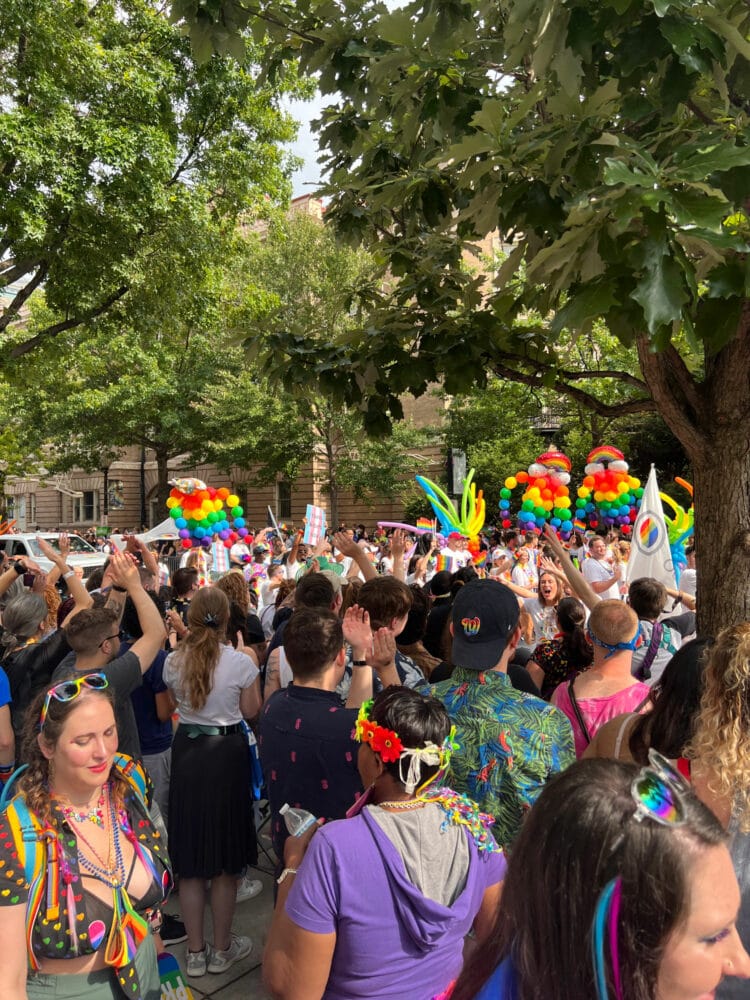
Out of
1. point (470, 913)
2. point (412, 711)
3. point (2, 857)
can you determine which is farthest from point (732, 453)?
point (2, 857)

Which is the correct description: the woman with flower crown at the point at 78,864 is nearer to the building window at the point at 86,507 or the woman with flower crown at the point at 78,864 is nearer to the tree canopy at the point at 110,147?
the tree canopy at the point at 110,147

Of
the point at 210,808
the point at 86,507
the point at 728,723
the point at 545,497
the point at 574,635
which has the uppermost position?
the point at 86,507

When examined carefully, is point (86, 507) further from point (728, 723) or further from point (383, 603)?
point (728, 723)

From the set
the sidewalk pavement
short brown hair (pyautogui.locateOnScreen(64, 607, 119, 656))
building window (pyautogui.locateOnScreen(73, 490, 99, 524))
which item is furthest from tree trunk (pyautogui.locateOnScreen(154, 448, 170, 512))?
short brown hair (pyautogui.locateOnScreen(64, 607, 119, 656))

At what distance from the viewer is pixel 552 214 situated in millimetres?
2711

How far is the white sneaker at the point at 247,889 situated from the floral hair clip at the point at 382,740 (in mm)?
2791

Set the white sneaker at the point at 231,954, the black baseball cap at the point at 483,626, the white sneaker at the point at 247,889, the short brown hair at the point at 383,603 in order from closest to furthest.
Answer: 1. the black baseball cap at the point at 483,626
2. the short brown hair at the point at 383,603
3. the white sneaker at the point at 231,954
4. the white sneaker at the point at 247,889

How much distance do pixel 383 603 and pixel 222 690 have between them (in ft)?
3.26

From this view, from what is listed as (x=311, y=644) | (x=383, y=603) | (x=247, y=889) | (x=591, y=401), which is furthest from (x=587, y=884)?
(x=247, y=889)

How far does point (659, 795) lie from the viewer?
1.19 metres

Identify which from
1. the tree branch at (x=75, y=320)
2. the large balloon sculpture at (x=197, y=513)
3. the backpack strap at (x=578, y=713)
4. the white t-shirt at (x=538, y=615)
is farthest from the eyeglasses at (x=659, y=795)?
the tree branch at (x=75, y=320)

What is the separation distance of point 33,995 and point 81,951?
0.53 ft

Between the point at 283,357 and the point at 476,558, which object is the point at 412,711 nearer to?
the point at 283,357

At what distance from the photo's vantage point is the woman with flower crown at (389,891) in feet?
6.09
